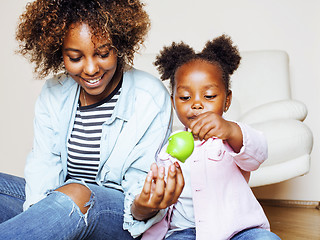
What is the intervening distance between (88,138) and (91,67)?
0.25 metres

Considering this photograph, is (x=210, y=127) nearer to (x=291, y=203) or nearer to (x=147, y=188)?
(x=147, y=188)

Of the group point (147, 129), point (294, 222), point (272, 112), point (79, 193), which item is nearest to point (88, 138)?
point (147, 129)

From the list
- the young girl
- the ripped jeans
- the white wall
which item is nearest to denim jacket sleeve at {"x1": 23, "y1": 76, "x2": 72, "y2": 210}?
the ripped jeans

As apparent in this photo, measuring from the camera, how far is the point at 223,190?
3.63ft

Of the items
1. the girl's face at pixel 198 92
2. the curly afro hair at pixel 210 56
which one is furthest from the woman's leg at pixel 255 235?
the curly afro hair at pixel 210 56

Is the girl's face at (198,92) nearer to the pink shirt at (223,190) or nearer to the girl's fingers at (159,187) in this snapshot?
the pink shirt at (223,190)

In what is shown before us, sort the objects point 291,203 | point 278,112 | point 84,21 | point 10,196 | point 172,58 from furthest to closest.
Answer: point 291,203 → point 278,112 → point 172,58 → point 10,196 → point 84,21

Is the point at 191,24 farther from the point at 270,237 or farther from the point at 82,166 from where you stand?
the point at 270,237

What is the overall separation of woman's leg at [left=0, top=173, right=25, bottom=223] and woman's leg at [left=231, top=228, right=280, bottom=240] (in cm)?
67

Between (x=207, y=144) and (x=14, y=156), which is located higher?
(x=207, y=144)

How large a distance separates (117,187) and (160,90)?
345 millimetres

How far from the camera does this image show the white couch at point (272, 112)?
193 centimetres

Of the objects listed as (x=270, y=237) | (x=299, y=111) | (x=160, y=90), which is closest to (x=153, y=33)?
(x=299, y=111)

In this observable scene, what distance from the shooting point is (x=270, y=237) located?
98 cm
